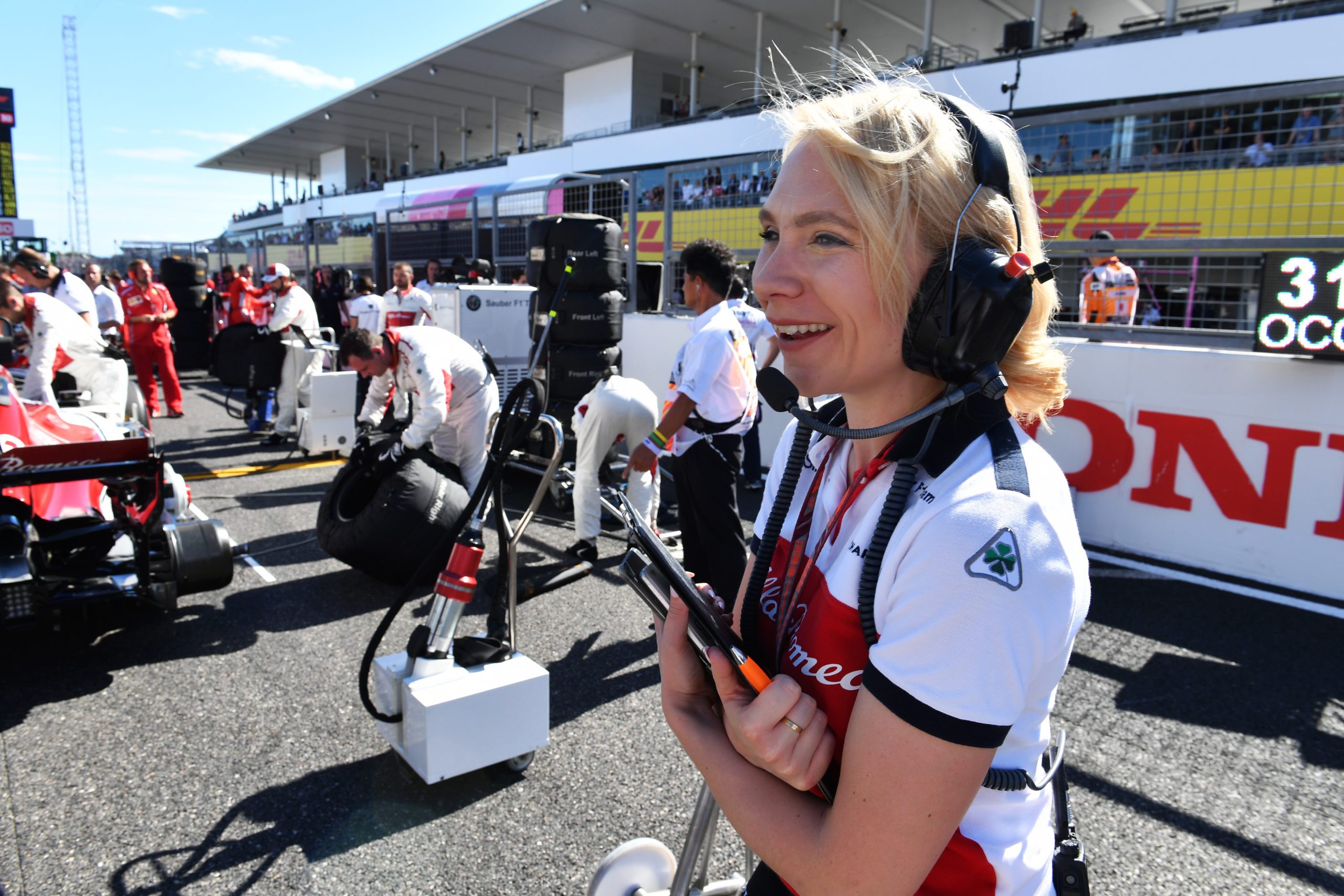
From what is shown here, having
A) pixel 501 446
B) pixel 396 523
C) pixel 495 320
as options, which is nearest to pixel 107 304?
pixel 495 320

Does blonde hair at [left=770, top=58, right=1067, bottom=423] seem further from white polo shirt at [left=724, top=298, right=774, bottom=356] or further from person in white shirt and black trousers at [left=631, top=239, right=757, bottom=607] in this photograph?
white polo shirt at [left=724, top=298, right=774, bottom=356]

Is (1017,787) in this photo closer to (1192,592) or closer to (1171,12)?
(1192,592)

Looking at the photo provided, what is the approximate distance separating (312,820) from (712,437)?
2.67 meters

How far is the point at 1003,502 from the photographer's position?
0.83 meters

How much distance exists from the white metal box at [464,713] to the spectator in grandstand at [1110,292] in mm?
5680

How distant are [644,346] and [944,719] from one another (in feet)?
28.5

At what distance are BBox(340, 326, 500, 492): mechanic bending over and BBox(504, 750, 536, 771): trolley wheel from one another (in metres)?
2.87

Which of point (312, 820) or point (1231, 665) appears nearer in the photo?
point (312, 820)

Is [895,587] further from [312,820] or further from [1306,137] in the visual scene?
[1306,137]

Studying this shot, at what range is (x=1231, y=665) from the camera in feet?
13.0

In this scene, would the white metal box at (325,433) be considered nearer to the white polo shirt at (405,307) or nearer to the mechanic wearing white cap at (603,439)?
the white polo shirt at (405,307)

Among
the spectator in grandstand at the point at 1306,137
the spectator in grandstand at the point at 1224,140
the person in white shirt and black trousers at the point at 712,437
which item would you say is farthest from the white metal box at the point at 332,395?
the spectator in grandstand at the point at 1306,137

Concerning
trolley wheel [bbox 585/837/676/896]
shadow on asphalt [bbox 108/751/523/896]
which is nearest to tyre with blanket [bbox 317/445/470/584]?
shadow on asphalt [bbox 108/751/523/896]

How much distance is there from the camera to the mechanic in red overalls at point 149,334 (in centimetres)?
1084
